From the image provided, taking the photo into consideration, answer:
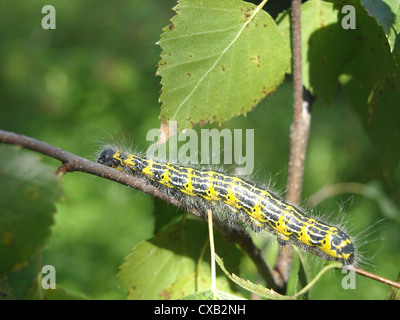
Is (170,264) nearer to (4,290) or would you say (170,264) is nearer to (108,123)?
(4,290)

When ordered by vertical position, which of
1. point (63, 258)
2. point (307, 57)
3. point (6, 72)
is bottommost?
point (63, 258)

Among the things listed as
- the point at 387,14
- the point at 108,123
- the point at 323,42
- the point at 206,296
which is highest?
the point at 108,123

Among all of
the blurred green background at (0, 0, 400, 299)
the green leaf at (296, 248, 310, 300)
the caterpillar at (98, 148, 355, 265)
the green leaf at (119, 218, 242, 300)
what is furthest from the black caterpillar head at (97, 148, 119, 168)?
the blurred green background at (0, 0, 400, 299)

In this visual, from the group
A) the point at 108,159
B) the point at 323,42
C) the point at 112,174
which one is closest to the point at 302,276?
the point at 112,174

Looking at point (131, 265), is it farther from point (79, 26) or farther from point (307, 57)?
point (79, 26)

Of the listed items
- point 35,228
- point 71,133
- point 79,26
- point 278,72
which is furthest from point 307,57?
point 79,26

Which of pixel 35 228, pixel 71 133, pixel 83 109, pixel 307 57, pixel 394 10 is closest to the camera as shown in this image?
pixel 35 228
